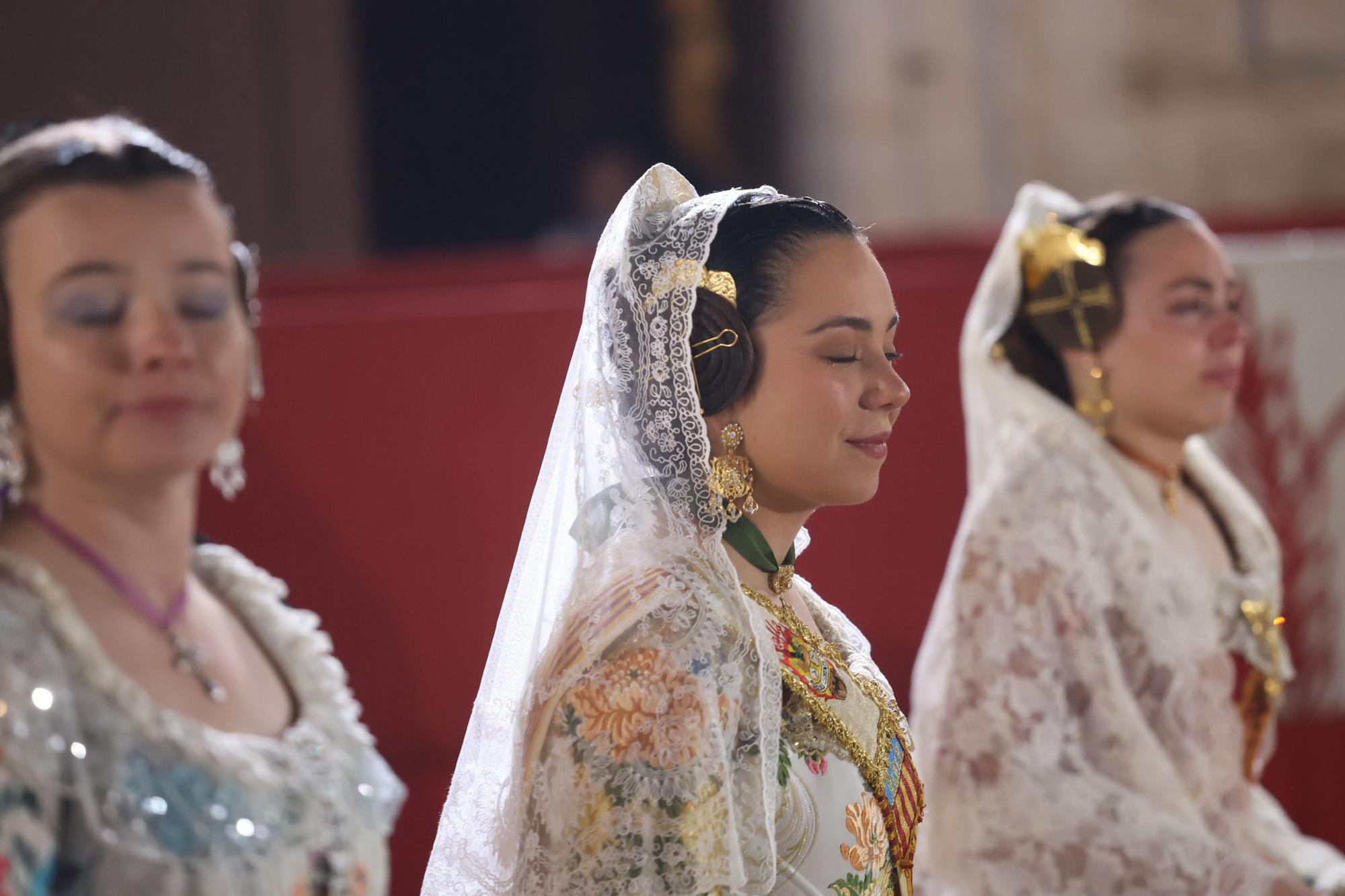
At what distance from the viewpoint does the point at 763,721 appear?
1.62 m

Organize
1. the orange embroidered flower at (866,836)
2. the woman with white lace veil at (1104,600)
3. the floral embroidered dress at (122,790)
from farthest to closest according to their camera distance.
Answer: the woman with white lace veil at (1104,600) → the orange embroidered flower at (866,836) → the floral embroidered dress at (122,790)

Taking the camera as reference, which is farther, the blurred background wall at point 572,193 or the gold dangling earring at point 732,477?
the blurred background wall at point 572,193

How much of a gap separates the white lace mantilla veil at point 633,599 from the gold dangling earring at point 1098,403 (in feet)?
3.54

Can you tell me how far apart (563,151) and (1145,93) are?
289 centimetres

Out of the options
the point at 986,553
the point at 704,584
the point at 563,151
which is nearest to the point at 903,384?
the point at 704,584

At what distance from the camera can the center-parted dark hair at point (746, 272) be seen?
→ 173 cm

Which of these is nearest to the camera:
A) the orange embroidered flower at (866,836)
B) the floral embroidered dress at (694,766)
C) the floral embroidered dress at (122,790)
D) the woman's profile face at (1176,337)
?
the floral embroidered dress at (122,790)

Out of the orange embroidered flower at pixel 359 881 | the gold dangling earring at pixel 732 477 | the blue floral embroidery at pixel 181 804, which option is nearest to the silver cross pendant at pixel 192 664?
the blue floral embroidery at pixel 181 804

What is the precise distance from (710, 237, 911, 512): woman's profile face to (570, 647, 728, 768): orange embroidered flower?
31 cm

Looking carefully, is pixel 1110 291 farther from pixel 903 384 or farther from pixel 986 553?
pixel 903 384

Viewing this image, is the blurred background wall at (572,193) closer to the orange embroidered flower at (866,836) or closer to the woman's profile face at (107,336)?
the woman's profile face at (107,336)

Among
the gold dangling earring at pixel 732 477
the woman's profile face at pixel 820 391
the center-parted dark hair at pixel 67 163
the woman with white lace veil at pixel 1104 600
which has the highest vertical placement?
the center-parted dark hair at pixel 67 163

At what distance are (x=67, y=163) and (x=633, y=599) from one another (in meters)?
0.71

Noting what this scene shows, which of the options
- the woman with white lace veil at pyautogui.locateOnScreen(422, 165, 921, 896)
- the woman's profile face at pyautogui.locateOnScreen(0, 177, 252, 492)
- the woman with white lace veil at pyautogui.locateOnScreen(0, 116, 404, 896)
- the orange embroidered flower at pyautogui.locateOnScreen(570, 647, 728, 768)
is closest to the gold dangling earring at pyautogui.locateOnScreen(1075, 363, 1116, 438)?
the woman with white lace veil at pyautogui.locateOnScreen(422, 165, 921, 896)
